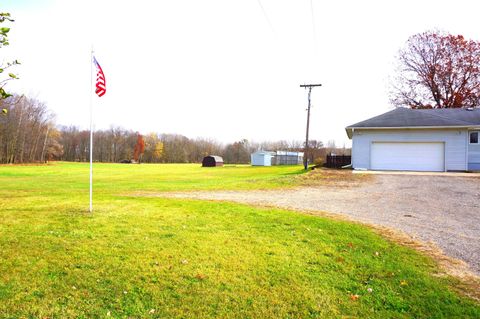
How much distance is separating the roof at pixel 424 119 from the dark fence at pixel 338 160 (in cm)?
288

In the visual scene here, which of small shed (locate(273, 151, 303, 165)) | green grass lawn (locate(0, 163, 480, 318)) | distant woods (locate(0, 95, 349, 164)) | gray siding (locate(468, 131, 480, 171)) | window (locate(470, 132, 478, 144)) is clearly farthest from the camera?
distant woods (locate(0, 95, 349, 164))

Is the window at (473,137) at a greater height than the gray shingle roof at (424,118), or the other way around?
the gray shingle roof at (424,118)

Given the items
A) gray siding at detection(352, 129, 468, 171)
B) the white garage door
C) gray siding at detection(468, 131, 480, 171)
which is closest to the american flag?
gray siding at detection(352, 129, 468, 171)

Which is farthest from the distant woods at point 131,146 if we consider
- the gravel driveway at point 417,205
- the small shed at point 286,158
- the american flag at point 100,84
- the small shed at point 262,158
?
the american flag at point 100,84

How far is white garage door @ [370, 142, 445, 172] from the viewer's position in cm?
2092

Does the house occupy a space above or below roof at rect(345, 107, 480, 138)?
below

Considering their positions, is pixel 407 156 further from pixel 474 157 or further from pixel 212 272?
pixel 212 272

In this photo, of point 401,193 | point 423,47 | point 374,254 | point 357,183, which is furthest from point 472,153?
point 374,254

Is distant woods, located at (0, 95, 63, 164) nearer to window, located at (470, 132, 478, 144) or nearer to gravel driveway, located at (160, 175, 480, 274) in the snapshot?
gravel driveway, located at (160, 175, 480, 274)

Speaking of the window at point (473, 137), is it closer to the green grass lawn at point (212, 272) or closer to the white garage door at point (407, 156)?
the white garage door at point (407, 156)

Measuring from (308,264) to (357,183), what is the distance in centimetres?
1203

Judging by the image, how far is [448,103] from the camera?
32.9m

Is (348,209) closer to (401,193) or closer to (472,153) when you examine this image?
(401,193)

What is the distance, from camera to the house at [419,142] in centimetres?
2038
